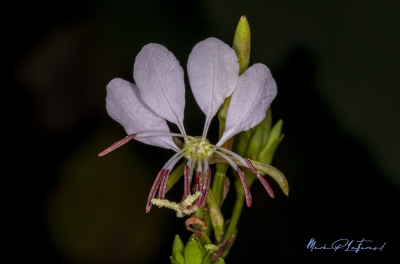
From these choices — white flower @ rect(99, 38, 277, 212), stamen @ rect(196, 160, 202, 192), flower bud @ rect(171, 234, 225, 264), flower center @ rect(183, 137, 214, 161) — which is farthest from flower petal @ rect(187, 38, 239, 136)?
flower bud @ rect(171, 234, 225, 264)

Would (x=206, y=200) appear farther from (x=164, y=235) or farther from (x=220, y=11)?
(x=220, y=11)

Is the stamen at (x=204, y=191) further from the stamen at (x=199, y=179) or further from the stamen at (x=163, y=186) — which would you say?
the stamen at (x=163, y=186)

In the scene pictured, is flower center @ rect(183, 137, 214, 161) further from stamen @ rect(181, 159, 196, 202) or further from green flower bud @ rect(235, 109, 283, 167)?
green flower bud @ rect(235, 109, 283, 167)

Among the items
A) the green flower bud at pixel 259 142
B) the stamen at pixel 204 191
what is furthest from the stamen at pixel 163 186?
the green flower bud at pixel 259 142

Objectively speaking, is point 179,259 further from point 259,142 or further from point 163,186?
point 259,142

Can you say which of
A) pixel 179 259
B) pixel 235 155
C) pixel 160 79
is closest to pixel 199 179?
pixel 235 155

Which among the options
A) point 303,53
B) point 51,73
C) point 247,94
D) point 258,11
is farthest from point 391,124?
point 51,73

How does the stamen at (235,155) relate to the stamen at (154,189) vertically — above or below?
above
